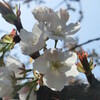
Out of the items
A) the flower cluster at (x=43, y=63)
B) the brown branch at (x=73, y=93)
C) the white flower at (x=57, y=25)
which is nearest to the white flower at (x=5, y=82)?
the flower cluster at (x=43, y=63)

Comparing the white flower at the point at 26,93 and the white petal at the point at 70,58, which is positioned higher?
the white petal at the point at 70,58

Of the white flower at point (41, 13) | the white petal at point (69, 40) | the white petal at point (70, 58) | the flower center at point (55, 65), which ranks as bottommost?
the flower center at point (55, 65)

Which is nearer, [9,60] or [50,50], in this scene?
[50,50]

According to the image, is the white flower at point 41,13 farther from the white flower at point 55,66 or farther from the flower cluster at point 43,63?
the white flower at point 55,66

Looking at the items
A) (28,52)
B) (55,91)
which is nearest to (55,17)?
(28,52)

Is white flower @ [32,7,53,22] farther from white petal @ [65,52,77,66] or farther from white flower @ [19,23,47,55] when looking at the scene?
white petal @ [65,52,77,66]

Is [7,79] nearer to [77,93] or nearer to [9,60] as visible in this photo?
[9,60]

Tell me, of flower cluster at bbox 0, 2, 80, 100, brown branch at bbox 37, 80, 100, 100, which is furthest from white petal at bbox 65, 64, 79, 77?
brown branch at bbox 37, 80, 100, 100

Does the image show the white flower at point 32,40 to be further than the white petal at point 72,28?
No
